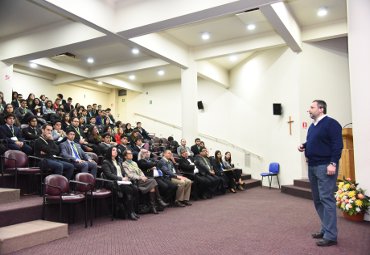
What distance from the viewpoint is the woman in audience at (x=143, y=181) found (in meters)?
4.99

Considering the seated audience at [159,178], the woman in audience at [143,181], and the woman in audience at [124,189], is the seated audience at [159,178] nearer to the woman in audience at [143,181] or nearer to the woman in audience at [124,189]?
the woman in audience at [143,181]

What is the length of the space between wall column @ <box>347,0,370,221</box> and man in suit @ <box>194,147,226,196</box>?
3168 millimetres

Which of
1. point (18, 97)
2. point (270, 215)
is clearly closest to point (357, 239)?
point (270, 215)

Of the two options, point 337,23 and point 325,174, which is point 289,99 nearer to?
point 337,23

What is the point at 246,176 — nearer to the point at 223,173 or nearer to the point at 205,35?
the point at 223,173

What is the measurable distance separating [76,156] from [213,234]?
2759mm

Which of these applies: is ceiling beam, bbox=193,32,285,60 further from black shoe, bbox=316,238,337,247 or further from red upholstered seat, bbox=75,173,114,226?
black shoe, bbox=316,238,337,247

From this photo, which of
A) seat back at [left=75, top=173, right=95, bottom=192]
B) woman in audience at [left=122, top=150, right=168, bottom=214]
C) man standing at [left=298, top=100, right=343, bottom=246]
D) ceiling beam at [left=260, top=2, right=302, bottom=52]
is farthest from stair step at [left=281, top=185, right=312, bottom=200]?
seat back at [left=75, top=173, right=95, bottom=192]

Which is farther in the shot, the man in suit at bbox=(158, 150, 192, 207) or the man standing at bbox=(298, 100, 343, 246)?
the man in suit at bbox=(158, 150, 192, 207)

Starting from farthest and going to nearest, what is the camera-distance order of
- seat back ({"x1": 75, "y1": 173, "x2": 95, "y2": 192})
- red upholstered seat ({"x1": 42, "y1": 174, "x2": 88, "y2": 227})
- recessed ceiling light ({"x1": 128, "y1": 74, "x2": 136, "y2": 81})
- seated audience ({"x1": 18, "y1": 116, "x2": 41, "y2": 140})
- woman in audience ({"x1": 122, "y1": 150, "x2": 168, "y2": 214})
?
1. recessed ceiling light ({"x1": 128, "y1": 74, "x2": 136, "y2": 81})
2. seated audience ({"x1": 18, "y1": 116, "x2": 41, "y2": 140})
3. woman in audience ({"x1": 122, "y1": 150, "x2": 168, "y2": 214})
4. seat back ({"x1": 75, "y1": 173, "x2": 95, "y2": 192})
5. red upholstered seat ({"x1": 42, "y1": 174, "x2": 88, "y2": 227})

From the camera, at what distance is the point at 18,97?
25.9 feet

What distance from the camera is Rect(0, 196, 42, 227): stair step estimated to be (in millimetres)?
3535

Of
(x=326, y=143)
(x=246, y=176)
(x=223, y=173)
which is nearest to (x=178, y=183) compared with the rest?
(x=223, y=173)

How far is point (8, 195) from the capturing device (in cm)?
408
